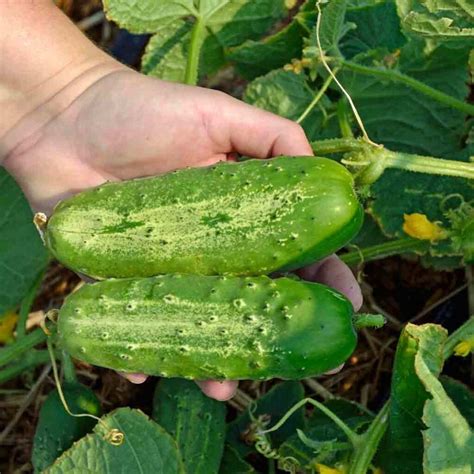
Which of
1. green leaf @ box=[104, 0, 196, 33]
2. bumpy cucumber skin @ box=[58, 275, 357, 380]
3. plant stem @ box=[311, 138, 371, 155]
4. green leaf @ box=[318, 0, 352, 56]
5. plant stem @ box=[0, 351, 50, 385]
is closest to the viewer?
bumpy cucumber skin @ box=[58, 275, 357, 380]

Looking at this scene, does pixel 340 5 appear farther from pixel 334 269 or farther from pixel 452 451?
pixel 452 451

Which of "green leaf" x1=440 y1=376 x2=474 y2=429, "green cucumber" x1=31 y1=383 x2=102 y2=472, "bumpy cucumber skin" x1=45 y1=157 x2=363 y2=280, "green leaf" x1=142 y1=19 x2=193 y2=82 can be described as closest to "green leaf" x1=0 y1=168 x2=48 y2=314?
"green cucumber" x1=31 y1=383 x2=102 y2=472

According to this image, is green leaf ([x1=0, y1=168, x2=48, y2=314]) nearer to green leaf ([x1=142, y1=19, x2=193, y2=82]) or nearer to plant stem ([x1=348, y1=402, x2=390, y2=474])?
green leaf ([x1=142, y1=19, x2=193, y2=82])

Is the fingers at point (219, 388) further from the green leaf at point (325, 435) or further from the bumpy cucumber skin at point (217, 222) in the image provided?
the bumpy cucumber skin at point (217, 222)

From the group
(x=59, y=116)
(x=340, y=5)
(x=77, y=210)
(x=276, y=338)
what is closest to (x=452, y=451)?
(x=276, y=338)

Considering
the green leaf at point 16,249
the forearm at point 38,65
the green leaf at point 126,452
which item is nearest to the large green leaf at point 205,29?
the forearm at point 38,65
